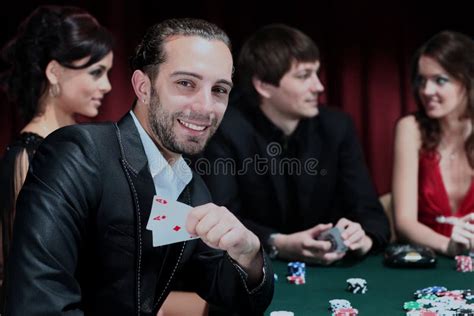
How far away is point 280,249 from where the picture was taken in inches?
101

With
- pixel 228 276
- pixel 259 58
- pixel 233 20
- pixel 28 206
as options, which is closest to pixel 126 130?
pixel 28 206

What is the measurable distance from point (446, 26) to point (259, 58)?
5.97ft

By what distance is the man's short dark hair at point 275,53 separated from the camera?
10.3 feet

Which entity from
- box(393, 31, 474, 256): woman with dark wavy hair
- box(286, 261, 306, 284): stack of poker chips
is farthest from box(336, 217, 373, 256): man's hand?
box(393, 31, 474, 256): woman with dark wavy hair

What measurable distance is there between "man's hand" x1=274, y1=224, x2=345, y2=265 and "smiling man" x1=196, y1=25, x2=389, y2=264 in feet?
1.31

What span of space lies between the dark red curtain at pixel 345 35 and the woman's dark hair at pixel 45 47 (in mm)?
1507

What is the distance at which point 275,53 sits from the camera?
10.3 ft

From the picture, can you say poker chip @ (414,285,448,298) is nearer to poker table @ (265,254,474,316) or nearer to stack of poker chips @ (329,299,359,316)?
poker table @ (265,254,474,316)

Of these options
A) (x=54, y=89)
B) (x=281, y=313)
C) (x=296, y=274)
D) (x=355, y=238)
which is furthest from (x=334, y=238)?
(x=54, y=89)

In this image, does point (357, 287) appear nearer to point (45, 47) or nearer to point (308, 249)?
point (308, 249)

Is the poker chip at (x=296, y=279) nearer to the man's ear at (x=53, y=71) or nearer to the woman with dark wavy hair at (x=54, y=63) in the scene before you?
the woman with dark wavy hair at (x=54, y=63)

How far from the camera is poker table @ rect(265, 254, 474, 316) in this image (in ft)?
6.01

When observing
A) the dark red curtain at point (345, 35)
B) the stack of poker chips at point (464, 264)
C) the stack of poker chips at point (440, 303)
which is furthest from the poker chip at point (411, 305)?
the dark red curtain at point (345, 35)

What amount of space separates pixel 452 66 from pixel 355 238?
3.22ft
